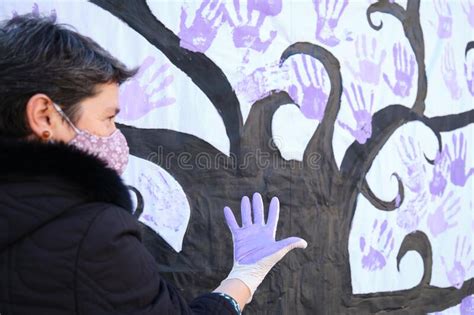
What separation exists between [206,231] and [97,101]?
1.35 metres

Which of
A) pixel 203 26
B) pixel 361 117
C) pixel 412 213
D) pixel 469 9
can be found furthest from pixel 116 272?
pixel 469 9

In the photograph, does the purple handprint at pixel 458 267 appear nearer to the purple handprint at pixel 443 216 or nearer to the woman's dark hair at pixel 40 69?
the purple handprint at pixel 443 216

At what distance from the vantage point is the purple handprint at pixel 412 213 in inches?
130

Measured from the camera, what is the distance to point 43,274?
1.18 m

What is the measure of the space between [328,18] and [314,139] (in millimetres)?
610

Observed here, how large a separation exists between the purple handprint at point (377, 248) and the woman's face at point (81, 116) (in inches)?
78.0

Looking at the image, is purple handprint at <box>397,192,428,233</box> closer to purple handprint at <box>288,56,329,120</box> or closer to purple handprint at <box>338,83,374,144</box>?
purple handprint at <box>338,83,374,144</box>

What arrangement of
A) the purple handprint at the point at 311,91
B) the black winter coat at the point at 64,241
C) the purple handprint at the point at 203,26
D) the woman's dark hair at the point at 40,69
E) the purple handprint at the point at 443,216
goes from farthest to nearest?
the purple handprint at the point at 443,216 → the purple handprint at the point at 311,91 → the purple handprint at the point at 203,26 → the woman's dark hair at the point at 40,69 → the black winter coat at the point at 64,241

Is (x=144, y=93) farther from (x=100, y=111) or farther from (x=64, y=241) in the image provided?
(x=64, y=241)

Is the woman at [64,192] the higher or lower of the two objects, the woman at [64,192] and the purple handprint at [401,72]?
the lower

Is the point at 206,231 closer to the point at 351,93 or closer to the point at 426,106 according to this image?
the point at 351,93

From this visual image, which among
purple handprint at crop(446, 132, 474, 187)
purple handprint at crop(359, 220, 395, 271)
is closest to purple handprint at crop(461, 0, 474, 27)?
purple handprint at crop(446, 132, 474, 187)

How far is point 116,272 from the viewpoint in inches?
48.1

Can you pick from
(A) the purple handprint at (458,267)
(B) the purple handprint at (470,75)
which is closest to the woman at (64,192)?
(A) the purple handprint at (458,267)
